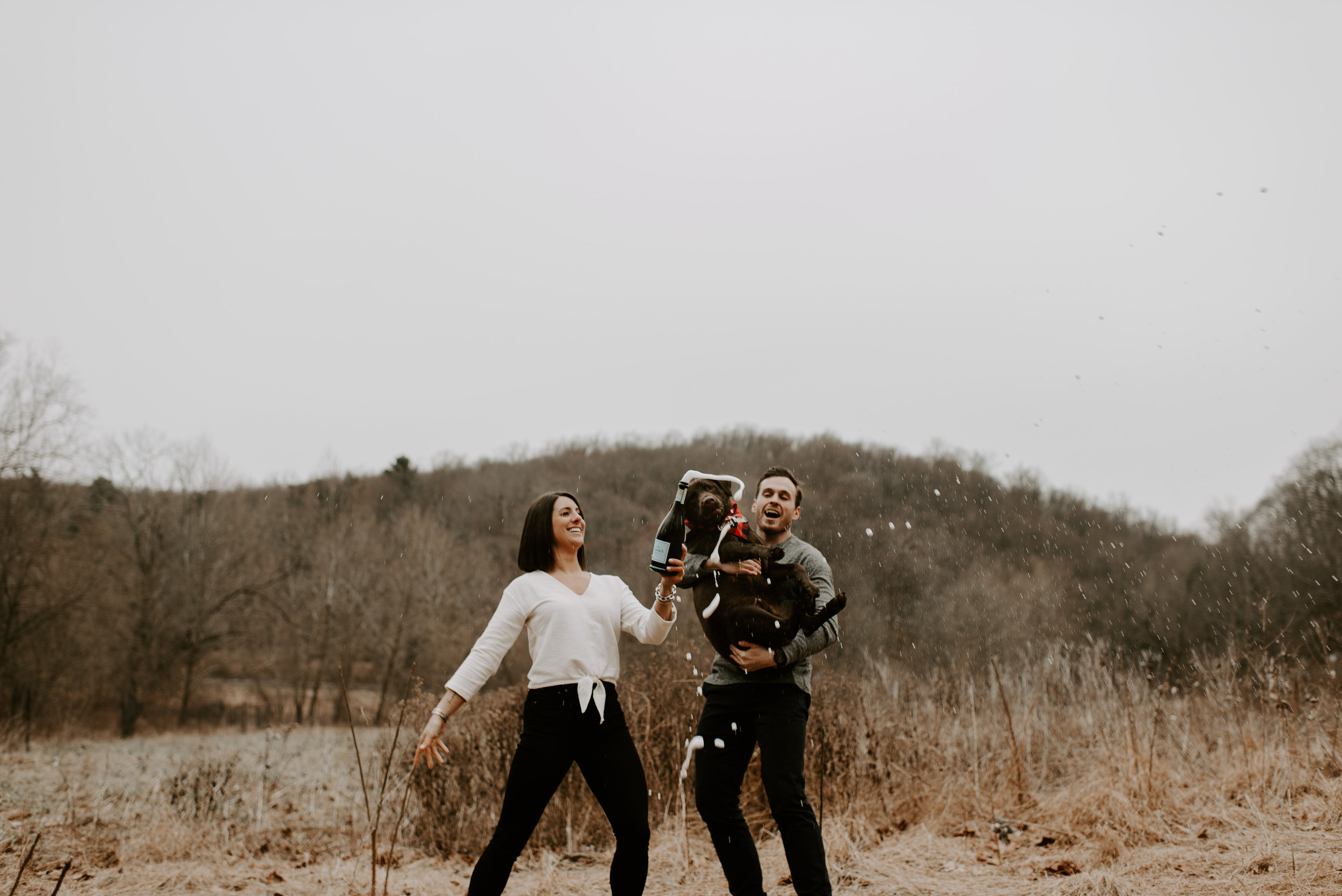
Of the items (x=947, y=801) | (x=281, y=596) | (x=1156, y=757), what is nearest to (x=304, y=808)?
(x=947, y=801)

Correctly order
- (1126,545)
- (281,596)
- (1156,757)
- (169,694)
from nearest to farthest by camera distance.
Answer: (1156,757)
(1126,545)
(169,694)
(281,596)

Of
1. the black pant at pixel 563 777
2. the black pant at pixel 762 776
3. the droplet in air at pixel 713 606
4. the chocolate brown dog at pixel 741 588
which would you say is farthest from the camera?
the droplet in air at pixel 713 606

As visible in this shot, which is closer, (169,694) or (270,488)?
(169,694)

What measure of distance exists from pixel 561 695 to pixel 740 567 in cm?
87

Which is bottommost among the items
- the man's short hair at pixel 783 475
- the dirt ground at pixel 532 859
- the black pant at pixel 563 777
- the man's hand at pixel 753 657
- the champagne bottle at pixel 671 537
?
the dirt ground at pixel 532 859

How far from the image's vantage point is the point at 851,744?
6.35 meters

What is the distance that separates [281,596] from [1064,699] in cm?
3529

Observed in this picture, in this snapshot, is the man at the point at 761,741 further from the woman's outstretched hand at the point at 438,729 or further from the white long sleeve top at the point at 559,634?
the woman's outstretched hand at the point at 438,729

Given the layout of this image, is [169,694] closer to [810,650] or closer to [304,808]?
[304,808]

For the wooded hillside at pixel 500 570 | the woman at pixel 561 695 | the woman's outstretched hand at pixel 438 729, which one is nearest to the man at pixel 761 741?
the woman at pixel 561 695

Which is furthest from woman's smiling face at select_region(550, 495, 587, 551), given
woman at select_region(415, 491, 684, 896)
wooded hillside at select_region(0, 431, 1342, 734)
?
wooded hillside at select_region(0, 431, 1342, 734)

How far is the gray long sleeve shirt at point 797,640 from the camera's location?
3107mm

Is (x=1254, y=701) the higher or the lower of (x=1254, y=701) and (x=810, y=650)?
the lower

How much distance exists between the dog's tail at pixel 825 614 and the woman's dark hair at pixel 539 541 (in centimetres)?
98
